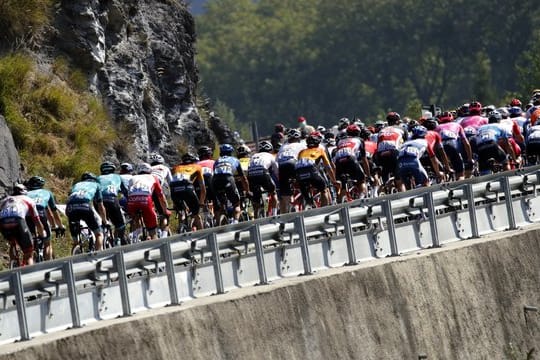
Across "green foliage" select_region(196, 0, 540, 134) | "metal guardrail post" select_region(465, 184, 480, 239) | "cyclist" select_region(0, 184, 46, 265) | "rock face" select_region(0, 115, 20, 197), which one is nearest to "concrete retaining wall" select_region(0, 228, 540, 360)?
"metal guardrail post" select_region(465, 184, 480, 239)

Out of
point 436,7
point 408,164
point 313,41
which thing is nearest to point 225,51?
point 313,41

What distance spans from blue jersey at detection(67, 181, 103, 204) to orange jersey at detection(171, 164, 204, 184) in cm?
283

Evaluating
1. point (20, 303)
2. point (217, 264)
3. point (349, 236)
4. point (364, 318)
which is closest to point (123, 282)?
point (20, 303)

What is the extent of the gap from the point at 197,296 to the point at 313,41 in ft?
404

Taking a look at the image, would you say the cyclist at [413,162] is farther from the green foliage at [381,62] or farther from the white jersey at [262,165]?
the green foliage at [381,62]

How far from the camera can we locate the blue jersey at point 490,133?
2875 centimetres

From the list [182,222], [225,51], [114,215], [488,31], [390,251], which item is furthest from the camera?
[225,51]

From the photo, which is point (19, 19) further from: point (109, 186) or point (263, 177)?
point (109, 186)

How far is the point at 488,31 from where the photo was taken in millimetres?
126938

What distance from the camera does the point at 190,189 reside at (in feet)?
86.2

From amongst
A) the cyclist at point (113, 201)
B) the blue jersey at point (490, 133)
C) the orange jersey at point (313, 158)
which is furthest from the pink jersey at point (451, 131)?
the cyclist at point (113, 201)

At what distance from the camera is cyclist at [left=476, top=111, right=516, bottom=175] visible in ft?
94.1

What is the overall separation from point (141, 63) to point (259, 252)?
65.0 ft

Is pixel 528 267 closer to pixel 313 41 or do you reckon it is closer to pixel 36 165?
pixel 36 165
